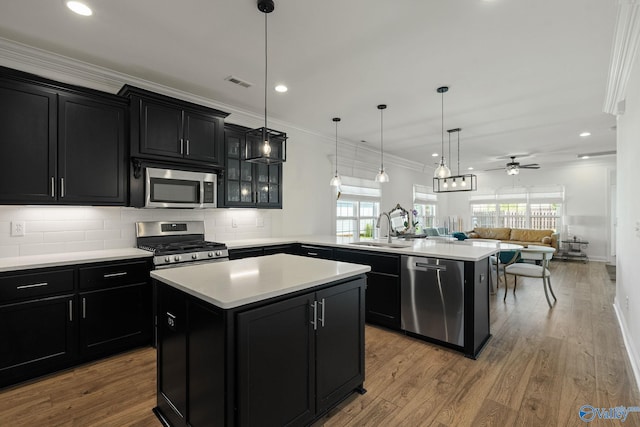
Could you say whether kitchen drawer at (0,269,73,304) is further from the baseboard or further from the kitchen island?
the baseboard

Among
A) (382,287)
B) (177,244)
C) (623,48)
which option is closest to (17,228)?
(177,244)

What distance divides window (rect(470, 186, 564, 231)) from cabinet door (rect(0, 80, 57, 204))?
10.7m

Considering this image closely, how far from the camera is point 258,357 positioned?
1.46 metres

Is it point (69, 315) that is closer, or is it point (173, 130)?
point (69, 315)

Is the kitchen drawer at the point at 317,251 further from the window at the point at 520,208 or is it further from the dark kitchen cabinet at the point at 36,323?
the window at the point at 520,208

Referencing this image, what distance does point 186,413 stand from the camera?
1.62 meters

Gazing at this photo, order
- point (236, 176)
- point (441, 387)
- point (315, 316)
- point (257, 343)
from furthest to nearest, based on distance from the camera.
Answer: point (236, 176) < point (441, 387) < point (315, 316) < point (257, 343)

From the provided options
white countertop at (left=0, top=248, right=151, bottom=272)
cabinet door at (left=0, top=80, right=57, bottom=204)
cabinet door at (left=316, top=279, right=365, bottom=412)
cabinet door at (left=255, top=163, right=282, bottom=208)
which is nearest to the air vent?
cabinet door at (left=255, top=163, right=282, bottom=208)

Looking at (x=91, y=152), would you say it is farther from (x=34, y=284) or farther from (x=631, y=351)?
(x=631, y=351)

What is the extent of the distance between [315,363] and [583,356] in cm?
258

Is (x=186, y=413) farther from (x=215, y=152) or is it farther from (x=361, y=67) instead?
(x=361, y=67)

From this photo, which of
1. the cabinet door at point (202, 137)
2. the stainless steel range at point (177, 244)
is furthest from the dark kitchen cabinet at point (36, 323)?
the cabinet door at point (202, 137)

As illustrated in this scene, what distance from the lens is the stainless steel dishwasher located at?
272 centimetres

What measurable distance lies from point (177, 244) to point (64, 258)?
3.05ft
